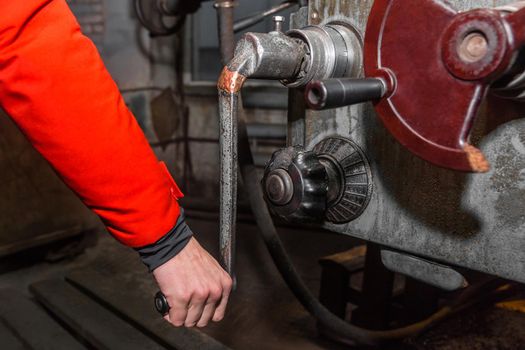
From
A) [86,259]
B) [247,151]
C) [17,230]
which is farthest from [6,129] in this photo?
[247,151]

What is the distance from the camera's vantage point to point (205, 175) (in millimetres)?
3322

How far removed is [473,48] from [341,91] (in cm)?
14

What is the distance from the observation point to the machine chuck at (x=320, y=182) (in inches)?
29.9

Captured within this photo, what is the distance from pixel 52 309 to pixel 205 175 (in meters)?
1.74

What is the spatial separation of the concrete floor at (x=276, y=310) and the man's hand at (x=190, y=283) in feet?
3.09

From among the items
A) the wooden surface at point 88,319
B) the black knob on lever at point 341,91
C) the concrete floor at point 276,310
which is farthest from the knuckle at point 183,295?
the concrete floor at point 276,310

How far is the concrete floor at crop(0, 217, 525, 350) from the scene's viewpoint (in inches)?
65.5

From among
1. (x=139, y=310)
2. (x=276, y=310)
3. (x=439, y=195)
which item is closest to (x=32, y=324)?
(x=139, y=310)

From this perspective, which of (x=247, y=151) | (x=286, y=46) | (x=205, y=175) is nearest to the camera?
(x=286, y=46)

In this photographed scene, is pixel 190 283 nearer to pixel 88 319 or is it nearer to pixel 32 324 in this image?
pixel 88 319

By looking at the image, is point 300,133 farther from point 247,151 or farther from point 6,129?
point 6,129

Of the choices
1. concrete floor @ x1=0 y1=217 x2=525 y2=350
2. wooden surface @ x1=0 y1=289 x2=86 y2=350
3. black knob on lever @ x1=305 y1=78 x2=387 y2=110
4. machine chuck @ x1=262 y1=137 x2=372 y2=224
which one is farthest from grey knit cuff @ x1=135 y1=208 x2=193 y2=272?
concrete floor @ x1=0 y1=217 x2=525 y2=350

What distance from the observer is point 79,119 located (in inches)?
28.0

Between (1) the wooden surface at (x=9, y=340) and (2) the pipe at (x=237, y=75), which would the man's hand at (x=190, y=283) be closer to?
(2) the pipe at (x=237, y=75)
